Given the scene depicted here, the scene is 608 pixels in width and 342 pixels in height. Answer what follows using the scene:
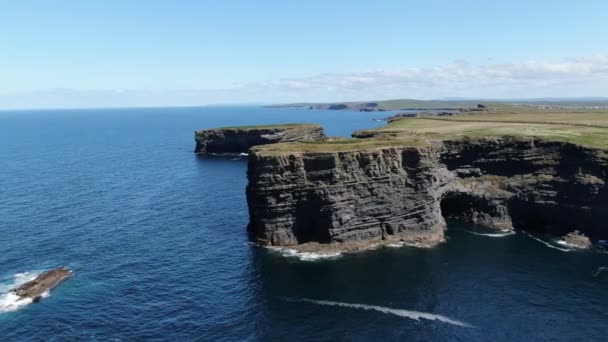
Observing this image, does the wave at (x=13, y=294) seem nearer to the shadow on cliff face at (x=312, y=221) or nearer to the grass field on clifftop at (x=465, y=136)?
the shadow on cliff face at (x=312, y=221)

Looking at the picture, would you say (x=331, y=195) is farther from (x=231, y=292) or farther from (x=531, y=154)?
(x=531, y=154)

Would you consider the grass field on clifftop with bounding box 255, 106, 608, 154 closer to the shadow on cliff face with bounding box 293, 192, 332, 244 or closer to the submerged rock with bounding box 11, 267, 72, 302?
the shadow on cliff face with bounding box 293, 192, 332, 244

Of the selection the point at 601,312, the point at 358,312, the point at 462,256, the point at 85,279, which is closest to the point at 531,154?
the point at 462,256

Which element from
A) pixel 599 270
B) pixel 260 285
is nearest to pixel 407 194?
pixel 599 270

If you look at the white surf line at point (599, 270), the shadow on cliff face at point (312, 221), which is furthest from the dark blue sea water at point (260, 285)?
the shadow on cliff face at point (312, 221)

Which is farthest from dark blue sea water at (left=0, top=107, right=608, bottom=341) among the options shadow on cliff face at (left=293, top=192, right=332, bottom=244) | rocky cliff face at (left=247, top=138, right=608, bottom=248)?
shadow on cliff face at (left=293, top=192, right=332, bottom=244)

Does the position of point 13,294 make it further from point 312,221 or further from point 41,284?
point 312,221
